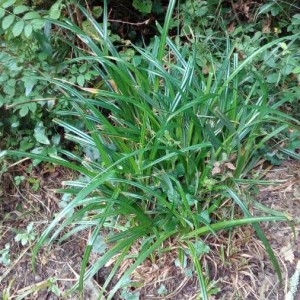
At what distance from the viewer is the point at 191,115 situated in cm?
186

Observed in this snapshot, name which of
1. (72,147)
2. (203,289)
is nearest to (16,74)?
(72,147)

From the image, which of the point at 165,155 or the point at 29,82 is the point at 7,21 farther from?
the point at 165,155

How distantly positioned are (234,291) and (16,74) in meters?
1.22

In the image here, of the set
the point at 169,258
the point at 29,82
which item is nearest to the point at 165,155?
the point at 169,258

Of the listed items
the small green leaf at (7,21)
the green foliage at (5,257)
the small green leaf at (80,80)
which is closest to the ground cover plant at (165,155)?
the small green leaf at (80,80)

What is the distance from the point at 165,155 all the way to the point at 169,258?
1.32ft

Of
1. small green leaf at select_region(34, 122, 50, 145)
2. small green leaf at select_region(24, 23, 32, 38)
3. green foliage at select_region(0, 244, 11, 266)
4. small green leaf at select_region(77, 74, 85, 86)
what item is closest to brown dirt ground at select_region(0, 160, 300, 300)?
green foliage at select_region(0, 244, 11, 266)

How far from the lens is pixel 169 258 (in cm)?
197

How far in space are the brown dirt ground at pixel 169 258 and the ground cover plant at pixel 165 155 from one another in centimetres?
8

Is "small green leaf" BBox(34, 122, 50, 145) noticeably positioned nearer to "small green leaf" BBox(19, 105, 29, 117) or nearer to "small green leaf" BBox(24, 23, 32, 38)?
"small green leaf" BBox(19, 105, 29, 117)

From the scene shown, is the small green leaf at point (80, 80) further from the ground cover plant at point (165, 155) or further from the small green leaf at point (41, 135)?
the small green leaf at point (41, 135)

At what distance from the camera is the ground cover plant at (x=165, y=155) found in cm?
184

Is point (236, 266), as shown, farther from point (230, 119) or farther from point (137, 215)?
point (230, 119)

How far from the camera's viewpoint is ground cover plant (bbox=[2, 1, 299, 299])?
72.5 inches
